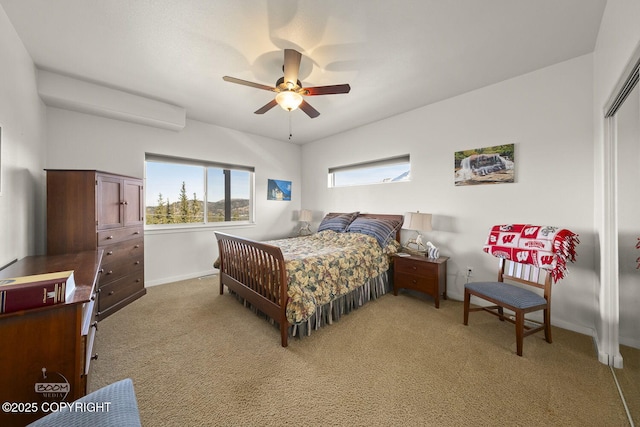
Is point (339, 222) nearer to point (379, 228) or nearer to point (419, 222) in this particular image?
point (379, 228)

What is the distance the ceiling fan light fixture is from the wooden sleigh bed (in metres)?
1.34

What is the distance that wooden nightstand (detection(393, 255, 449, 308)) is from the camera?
9.28 feet

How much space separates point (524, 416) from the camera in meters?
1.38

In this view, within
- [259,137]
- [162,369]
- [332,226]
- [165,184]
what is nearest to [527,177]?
[332,226]

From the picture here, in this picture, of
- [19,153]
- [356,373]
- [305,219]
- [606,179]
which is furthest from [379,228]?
[19,153]

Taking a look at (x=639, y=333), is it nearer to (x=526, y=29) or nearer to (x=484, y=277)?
(x=484, y=277)

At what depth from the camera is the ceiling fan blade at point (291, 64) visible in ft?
6.31

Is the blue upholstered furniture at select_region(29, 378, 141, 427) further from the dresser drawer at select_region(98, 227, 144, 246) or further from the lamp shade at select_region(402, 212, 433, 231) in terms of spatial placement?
the lamp shade at select_region(402, 212, 433, 231)

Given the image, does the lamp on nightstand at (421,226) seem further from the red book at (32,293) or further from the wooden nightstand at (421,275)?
the red book at (32,293)

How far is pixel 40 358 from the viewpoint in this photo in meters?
1.07

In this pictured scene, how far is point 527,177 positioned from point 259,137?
4.21m


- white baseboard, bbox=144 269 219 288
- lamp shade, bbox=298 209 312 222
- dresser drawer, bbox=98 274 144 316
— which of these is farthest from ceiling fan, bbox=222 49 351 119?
white baseboard, bbox=144 269 219 288

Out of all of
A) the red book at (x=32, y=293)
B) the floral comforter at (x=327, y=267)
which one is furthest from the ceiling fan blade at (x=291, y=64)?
the red book at (x=32, y=293)

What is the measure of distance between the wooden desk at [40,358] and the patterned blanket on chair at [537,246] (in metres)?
3.19
